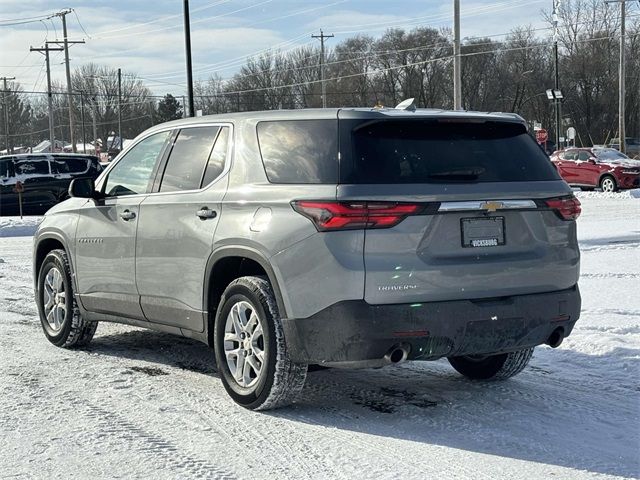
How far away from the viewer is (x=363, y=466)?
409cm

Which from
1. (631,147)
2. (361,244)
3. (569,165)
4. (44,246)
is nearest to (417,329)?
(361,244)

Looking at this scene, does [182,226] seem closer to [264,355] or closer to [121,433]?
[264,355]

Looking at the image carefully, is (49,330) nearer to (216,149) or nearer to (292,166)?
(216,149)

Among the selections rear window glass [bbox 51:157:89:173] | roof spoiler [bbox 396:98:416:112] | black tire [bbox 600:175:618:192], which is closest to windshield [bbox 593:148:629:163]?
black tire [bbox 600:175:618:192]

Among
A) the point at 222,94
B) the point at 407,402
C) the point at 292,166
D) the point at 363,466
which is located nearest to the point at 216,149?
the point at 292,166

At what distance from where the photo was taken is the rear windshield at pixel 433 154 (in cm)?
464

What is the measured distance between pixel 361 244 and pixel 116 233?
2584 millimetres

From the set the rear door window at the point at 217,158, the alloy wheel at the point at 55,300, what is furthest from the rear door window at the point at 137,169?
the alloy wheel at the point at 55,300

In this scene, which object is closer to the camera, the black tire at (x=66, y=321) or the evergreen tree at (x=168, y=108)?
the black tire at (x=66, y=321)

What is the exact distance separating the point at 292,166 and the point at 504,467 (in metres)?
2.09

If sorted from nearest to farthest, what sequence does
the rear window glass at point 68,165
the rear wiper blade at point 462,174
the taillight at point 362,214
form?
the taillight at point 362,214 → the rear wiper blade at point 462,174 → the rear window glass at point 68,165

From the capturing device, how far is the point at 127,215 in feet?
20.4

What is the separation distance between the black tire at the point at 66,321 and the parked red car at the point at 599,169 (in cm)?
2438

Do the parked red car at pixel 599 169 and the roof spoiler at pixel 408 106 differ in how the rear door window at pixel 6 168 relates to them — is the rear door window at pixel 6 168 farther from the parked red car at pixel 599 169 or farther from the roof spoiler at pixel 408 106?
the roof spoiler at pixel 408 106
